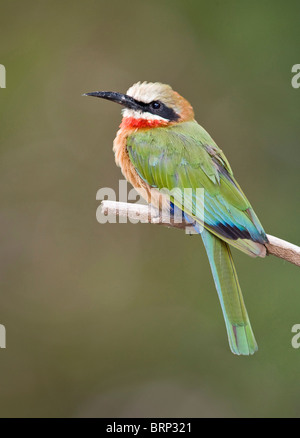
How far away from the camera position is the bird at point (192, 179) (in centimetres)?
218

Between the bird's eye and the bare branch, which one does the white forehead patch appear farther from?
the bare branch

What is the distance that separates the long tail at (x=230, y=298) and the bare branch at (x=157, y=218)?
15cm

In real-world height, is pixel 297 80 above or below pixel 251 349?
above

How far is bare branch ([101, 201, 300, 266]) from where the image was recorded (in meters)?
2.15

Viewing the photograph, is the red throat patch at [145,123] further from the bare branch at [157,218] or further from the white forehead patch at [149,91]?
the bare branch at [157,218]

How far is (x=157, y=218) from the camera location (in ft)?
7.72

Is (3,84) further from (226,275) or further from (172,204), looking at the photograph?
(226,275)

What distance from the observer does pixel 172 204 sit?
2.44m

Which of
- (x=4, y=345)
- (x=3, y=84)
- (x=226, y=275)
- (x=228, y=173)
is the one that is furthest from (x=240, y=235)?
(x=3, y=84)

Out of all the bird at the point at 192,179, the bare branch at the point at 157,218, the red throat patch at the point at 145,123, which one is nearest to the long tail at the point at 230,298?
the bird at the point at 192,179

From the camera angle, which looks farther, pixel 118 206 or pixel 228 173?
pixel 228 173

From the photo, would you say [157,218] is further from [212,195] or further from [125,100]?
[125,100]

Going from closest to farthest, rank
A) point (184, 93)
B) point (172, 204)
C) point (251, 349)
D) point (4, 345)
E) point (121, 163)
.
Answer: point (251, 349) → point (172, 204) → point (121, 163) → point (4, 345) → point (184, 93)

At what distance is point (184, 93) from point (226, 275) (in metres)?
2.19
